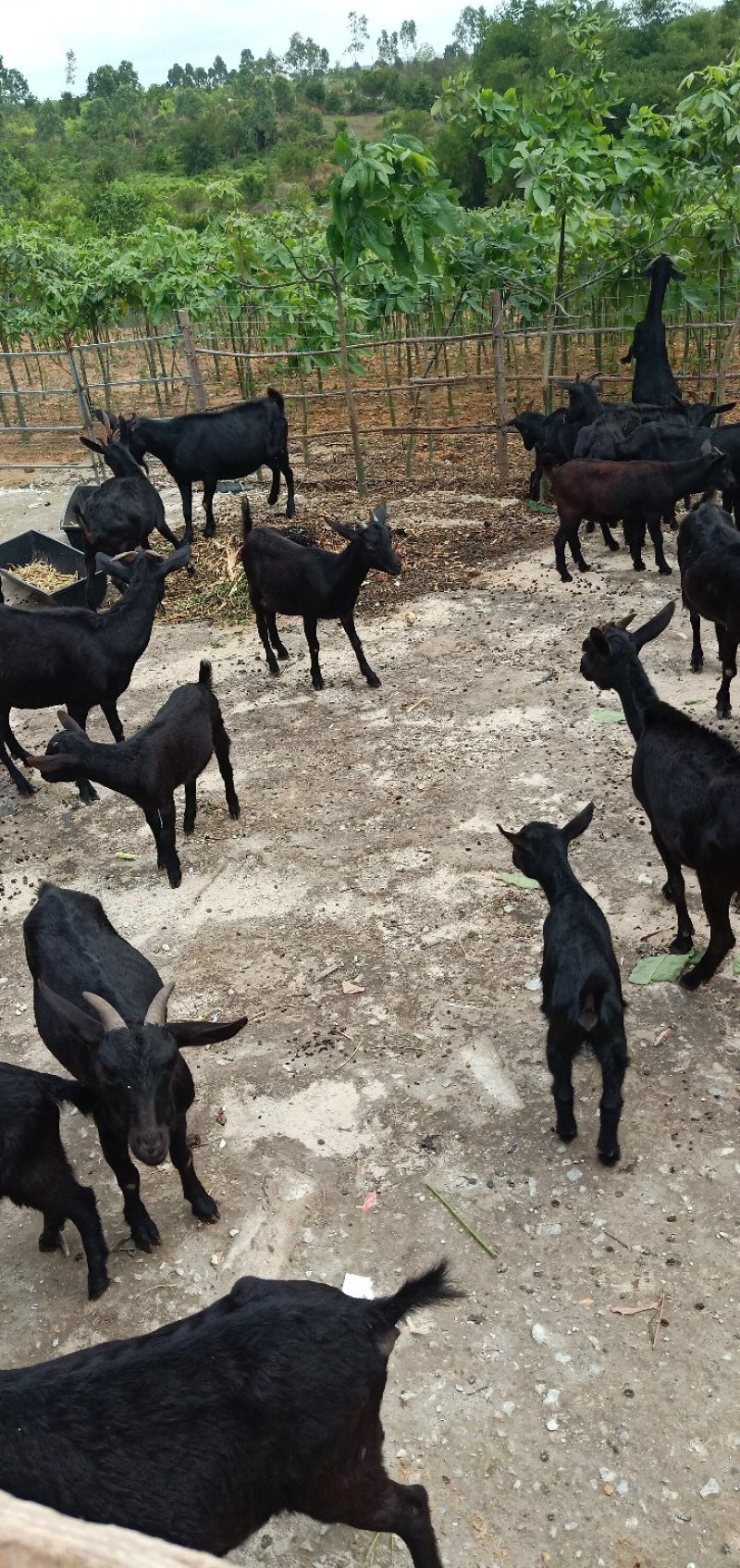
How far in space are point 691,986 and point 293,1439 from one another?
3.23m

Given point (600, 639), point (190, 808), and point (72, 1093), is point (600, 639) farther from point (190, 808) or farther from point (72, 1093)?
point (72, 1093)

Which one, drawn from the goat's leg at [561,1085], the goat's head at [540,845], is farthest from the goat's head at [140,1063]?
the goat's head at [540,845]

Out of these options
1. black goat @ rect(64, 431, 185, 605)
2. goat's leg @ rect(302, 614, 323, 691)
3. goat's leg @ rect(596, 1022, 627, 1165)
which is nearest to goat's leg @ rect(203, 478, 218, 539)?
black goat @ rect(64, 431, 185, 605)

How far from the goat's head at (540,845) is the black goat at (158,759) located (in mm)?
2458

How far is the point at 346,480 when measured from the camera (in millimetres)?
15312

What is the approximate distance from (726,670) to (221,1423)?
6.38 metres

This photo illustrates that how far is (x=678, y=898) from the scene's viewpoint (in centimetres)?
575

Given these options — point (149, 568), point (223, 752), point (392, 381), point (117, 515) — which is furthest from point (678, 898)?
point (392, 381)

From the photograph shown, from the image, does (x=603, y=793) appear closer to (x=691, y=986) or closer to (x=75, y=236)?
(x=691, y=986)

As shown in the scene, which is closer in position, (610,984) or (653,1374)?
(653,1374)

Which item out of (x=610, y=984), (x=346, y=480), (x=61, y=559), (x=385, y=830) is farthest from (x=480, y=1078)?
(x=346, y=480)

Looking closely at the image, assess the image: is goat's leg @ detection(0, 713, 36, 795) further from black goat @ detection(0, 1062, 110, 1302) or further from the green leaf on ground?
the green leaf on ground

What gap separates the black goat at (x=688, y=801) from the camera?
520 cm

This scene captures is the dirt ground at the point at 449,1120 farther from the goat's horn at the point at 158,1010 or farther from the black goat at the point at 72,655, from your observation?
the goat's horn at the point at 158,1010
